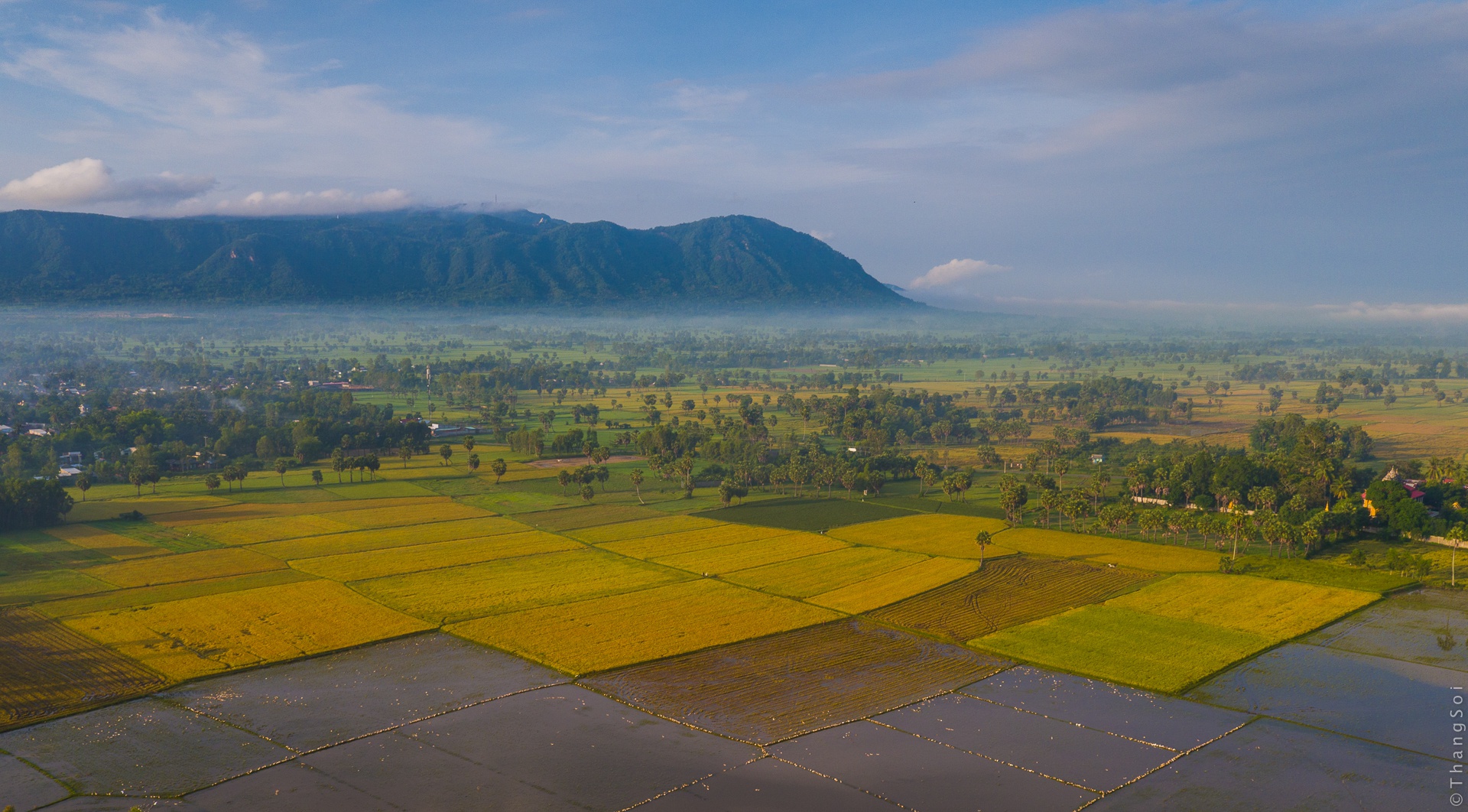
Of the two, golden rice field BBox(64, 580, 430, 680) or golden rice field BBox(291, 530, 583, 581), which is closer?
golden rice field BBox(64, 580, 430, 680)

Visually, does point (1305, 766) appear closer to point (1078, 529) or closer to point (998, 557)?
point (998, 557)

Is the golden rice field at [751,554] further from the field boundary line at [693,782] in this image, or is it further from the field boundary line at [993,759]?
the field boundary line at [693,782]

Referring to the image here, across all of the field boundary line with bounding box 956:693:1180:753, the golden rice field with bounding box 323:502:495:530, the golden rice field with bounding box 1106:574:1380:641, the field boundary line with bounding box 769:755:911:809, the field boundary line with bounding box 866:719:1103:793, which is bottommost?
the golden rice field with bounding box 323:502:495:530

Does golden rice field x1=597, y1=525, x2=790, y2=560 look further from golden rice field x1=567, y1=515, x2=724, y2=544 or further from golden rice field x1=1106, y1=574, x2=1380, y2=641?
golden rice field x1=1106, y1=574, x2=1380, y2=641

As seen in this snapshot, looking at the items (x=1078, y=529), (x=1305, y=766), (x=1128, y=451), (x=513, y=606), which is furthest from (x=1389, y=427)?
(x=513, y=606)

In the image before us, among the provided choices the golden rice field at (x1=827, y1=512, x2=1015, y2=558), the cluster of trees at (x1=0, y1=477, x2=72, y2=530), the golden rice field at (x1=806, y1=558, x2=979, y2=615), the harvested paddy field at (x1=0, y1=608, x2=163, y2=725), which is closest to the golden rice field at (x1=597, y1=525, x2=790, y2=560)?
the golden rice field at (x1=827, y1=512, x2=1015, y2=558)

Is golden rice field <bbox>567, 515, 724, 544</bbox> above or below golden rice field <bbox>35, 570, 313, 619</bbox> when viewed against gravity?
below

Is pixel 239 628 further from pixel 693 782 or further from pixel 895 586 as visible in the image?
pixel 895 586
